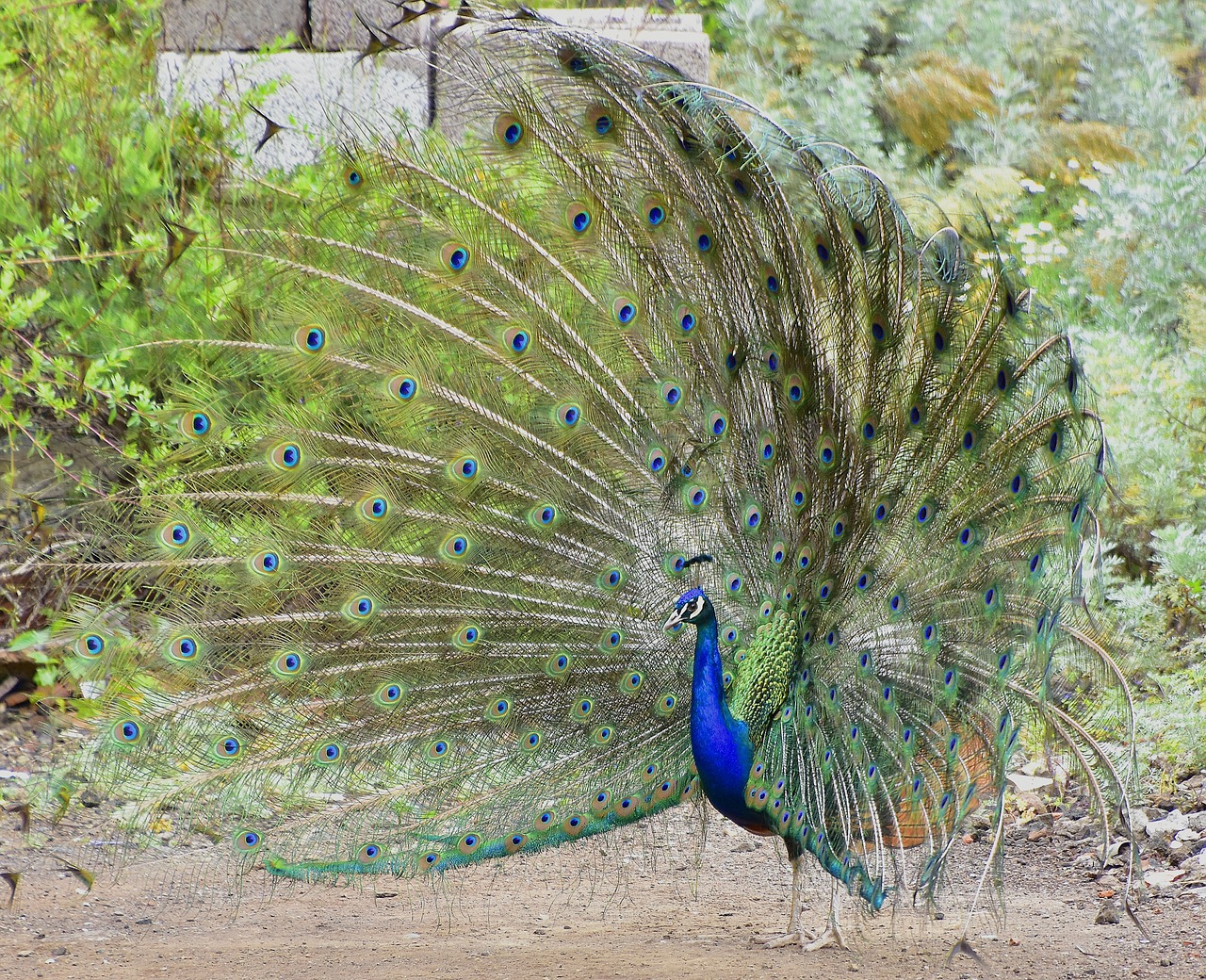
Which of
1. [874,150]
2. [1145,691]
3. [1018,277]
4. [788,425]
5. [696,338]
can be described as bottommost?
[1145,691]

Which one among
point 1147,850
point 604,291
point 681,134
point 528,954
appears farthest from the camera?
point 1147,850

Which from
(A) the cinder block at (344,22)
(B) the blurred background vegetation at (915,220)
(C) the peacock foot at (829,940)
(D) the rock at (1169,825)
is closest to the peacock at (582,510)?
(B) the blurred background vegetation at (915,220)

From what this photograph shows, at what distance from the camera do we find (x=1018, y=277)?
3.65 meters

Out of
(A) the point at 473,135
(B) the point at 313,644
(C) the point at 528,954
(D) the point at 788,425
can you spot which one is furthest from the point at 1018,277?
(C) the point at 528,954

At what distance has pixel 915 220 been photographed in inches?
164

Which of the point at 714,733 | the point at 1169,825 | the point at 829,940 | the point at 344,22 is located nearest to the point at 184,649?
the point at 714,733

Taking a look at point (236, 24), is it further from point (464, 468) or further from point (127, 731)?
point (127, 731)

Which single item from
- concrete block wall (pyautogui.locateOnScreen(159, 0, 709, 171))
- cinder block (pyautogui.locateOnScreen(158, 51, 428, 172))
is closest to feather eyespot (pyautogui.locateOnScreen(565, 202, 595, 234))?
cinder block (pyautogui.locateOnScreen(158, 51, 428, 172))

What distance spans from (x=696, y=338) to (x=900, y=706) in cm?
118

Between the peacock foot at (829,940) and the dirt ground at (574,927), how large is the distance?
31 mm

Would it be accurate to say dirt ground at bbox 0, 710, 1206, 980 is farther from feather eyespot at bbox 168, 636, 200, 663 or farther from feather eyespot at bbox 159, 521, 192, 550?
feather eyespot at bbox 159, 521, 192, 550

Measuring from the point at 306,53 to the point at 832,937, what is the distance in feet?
18.0

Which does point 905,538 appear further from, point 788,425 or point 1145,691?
point 1145,691

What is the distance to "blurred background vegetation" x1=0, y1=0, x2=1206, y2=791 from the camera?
512 centimetres
